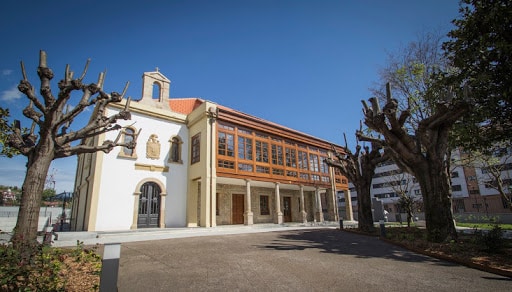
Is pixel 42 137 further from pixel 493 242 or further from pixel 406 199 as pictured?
pixel 406 199

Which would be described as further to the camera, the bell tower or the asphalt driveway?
the bell tower

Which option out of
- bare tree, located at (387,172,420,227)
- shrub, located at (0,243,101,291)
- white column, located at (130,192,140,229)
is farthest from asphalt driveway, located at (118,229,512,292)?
bare tree, located at (387,172,420,227)

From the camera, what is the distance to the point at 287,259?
644 centimetres

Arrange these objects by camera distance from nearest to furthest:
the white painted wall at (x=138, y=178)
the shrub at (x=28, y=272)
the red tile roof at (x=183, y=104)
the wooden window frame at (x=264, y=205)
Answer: the shrub at (x=28, y=272), the white painted wall at (x=138, y=178), the red tile roof at (x=183, y=104), the wooden window frame at (x=264, y=205)

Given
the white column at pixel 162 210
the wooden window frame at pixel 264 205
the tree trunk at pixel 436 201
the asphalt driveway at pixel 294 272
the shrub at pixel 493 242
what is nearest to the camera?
the asphalt driveway at pixel 294 272

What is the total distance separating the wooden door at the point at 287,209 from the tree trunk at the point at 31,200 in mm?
19737

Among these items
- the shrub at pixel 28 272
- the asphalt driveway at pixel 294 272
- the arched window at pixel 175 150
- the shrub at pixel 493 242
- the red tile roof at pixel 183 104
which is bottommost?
the asphalt driveway at pixel 294 272

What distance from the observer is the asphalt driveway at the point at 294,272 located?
14.4 ft

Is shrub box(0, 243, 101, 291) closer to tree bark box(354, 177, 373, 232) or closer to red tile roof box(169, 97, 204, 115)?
tree bark box(354, 177, 373, 232)

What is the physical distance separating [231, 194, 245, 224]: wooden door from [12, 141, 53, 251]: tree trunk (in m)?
14.5

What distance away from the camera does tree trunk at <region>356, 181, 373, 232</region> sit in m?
13.2

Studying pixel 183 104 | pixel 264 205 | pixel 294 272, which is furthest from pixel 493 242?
pixel 183 104

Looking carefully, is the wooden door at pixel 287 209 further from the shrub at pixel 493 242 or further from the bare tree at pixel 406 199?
the shrub at pixel 493 242

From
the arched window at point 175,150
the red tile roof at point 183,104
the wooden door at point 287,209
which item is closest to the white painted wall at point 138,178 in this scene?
the arched window at point 175,150
